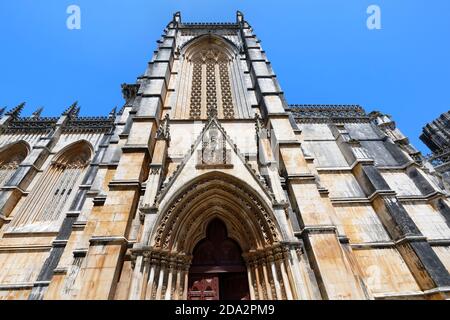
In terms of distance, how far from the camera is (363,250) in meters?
9.00

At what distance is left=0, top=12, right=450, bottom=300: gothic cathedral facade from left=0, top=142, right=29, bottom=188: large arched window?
82 mm

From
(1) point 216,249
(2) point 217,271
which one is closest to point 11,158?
(1) point 216,249

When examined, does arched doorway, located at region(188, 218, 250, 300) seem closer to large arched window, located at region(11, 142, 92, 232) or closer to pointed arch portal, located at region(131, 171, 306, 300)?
pointed arch portal, located at region(131, 171, 306, 300)

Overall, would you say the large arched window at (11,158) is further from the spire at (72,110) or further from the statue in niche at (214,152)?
the statue in niche at (214,152)

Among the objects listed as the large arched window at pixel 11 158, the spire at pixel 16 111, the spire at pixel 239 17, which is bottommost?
the large arched window at pixel 11 158

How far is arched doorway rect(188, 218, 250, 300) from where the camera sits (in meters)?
6.56

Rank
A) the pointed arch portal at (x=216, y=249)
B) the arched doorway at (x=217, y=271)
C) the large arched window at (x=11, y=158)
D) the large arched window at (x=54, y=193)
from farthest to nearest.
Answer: the large arched window at (x=11, y=158) → the large arched window at (x=54, y=193) → the arched doorway at (x=217, y=271) → the pointed arch portal at (x=216, y=249)

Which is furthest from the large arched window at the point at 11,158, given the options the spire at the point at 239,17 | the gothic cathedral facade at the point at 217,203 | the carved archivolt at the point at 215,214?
the spire at the point at 239,17

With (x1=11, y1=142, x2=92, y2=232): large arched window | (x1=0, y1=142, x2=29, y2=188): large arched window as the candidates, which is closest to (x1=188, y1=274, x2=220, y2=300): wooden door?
(x1=11, y1=142, x2=92, y2=232): large arched window

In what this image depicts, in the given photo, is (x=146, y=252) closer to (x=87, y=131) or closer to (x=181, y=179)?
(x=181, y=179)

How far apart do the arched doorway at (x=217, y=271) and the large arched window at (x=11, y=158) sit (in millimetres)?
13842

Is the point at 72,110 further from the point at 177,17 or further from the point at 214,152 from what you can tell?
the point at 214,152

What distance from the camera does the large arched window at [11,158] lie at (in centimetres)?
1355
